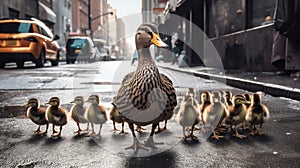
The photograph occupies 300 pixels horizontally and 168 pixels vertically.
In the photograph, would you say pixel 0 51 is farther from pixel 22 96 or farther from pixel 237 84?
pixel 237 84

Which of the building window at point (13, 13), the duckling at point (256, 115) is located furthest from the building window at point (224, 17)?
the building window at point (13, 13)

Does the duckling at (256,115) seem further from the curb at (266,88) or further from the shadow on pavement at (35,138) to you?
the curb at (266,88)

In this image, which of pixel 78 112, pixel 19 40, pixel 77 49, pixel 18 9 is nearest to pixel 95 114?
pixel 78 112

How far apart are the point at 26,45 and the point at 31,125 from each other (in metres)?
12.1

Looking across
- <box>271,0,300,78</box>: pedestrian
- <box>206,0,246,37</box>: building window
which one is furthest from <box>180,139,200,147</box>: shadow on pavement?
<box>206,0,246,37</box>: building window

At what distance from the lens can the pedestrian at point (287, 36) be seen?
862cm

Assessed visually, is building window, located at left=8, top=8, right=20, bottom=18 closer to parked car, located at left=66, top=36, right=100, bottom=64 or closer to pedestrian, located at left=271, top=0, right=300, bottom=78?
parked car, located at left=66, top=36, right=100, bottom=64

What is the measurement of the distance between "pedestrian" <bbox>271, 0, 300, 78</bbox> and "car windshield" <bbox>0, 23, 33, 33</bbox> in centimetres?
1091

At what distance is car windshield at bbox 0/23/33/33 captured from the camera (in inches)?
617

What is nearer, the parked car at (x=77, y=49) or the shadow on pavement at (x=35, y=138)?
the shadow on pavement at (x=35, y=138)

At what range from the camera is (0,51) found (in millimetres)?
15570

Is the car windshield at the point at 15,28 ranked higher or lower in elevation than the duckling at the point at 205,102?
higher

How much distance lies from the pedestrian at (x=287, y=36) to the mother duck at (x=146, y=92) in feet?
21.8

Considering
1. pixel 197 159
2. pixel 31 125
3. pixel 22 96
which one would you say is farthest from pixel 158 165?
pixel 22 96
